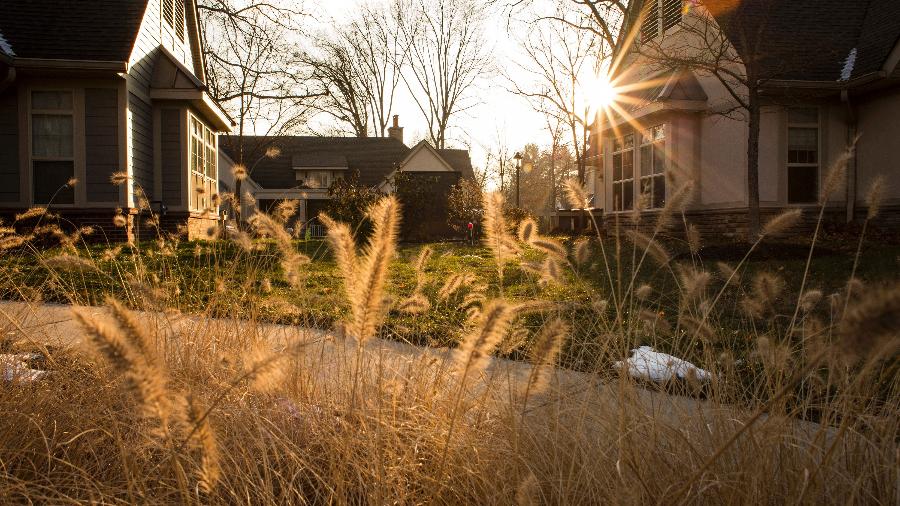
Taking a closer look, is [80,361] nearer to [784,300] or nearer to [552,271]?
[552,271]

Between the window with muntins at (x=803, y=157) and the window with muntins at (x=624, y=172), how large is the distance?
379cm

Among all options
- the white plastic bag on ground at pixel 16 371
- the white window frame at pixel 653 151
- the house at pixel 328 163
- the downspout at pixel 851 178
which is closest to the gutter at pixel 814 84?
the downspout at pixel 851 178

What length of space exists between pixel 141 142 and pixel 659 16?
466 inches

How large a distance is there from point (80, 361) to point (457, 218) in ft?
48.8

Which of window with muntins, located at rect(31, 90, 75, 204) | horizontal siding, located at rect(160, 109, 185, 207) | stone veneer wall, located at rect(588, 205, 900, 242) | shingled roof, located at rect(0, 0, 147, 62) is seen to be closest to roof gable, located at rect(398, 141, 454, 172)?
stone veneer wall, located at rect(588, 205, 900, 242)

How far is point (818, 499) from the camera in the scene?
1.74 metres

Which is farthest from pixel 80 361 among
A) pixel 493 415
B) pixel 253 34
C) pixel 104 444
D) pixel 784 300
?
pixel 253 34

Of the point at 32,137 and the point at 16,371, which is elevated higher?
the point at 32,137

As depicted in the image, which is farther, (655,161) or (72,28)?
(655,161)

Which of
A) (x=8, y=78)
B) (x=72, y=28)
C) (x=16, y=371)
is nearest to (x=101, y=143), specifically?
(x=8, y=78)

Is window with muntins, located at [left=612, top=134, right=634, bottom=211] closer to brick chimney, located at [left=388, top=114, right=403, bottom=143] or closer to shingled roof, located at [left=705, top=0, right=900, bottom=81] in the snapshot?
shingled roof, located at [left=705, top=0, right=900, bottom=81]

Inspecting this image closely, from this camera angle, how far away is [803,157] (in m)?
13.0

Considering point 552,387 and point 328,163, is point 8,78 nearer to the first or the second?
point 552,387

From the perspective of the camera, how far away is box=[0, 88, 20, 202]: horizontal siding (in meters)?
11.3
